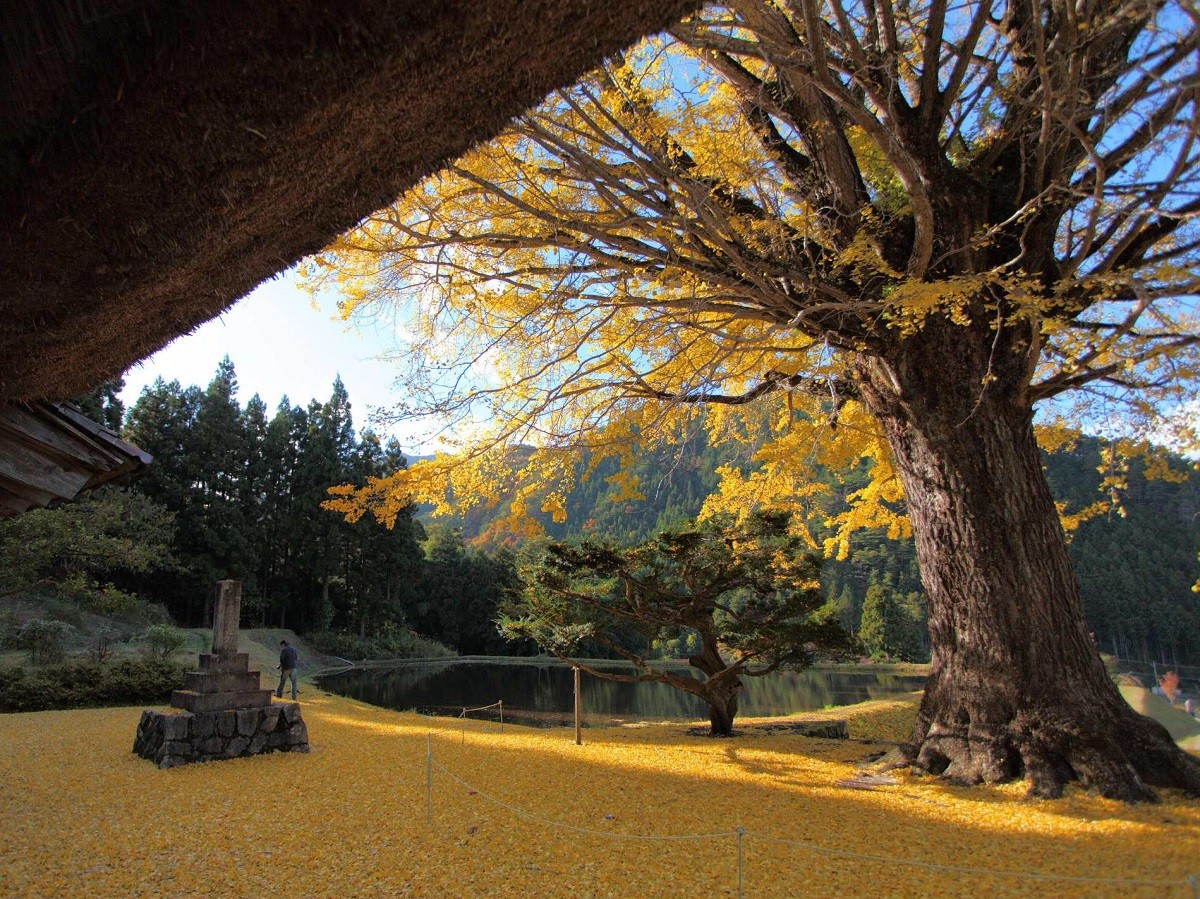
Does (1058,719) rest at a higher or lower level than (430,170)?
lower

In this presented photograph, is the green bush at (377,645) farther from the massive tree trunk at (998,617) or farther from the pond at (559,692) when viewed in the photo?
the massive tree trunk at (998,617)

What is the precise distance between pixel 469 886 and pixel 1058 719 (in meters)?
4.19

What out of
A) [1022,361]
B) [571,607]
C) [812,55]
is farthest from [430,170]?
[571,607]

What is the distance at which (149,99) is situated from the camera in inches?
60.4

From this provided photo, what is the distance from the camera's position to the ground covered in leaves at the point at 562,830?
3.41m

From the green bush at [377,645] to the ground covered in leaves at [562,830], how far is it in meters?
23.6

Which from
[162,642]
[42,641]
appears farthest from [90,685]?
[162,642]

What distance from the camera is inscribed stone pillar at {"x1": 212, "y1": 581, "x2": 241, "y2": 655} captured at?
7801 millimetres

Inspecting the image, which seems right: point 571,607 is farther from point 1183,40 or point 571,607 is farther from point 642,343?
point 1183,40

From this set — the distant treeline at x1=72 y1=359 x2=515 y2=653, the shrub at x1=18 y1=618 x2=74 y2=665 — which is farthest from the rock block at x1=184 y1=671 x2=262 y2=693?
the distant treeline at x1=72 y1=359 x2=515 y2=653

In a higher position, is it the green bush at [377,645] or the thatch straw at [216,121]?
the thatch straw at [216,121]

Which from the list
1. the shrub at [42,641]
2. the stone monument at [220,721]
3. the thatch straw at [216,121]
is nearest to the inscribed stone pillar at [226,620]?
the stone monument at [220,721]

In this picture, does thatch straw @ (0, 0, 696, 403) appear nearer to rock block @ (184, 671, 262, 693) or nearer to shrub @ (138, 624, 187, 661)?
rock block @ (184, 671, 262, 693)

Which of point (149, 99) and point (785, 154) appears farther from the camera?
point (785, 154)
